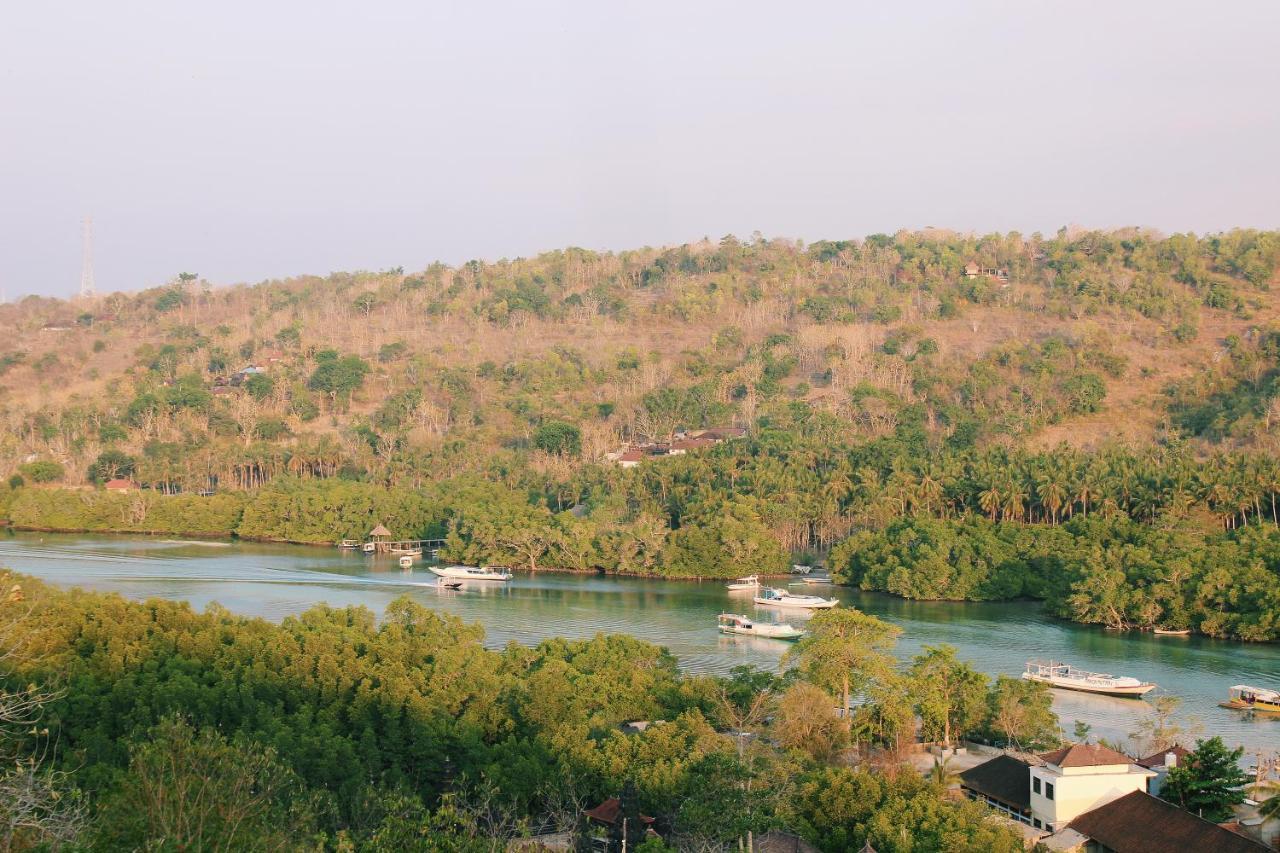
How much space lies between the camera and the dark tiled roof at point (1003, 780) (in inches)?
725

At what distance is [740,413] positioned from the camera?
6406 cm

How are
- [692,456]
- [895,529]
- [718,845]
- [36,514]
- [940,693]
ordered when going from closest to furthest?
[718,845] < [940,693] < [895,529] < [692,456] < [36,514]

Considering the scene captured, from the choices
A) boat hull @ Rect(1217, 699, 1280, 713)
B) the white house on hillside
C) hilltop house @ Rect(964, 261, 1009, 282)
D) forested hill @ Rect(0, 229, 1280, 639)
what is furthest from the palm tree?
hilltop house @ Rect(964, 261, 1009, 282)

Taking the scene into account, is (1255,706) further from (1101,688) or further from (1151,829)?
(1151,829)

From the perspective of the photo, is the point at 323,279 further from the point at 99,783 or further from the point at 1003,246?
the point at 99,783

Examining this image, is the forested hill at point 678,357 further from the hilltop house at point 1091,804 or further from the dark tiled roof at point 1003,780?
the hilltop house at point 1091,804

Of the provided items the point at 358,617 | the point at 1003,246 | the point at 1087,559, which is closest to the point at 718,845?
the point at 358,617

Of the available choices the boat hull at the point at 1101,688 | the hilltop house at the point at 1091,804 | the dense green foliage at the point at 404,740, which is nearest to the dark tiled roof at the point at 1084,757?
the hilltop house at the point at 1091,804

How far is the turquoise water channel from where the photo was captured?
27.4 metres

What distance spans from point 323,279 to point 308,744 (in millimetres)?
94984

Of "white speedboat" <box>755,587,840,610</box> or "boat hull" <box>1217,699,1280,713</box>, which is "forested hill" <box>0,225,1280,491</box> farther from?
"boat hull" <box>1217,699,1280,713</box>

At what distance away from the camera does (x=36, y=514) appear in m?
55.4

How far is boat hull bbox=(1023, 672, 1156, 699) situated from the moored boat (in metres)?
1.55

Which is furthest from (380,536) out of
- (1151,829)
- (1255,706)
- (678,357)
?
(1151,829)
